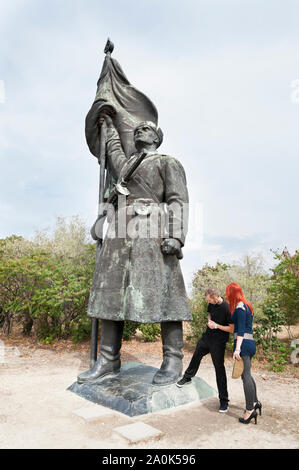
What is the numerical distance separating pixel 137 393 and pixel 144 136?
311cm

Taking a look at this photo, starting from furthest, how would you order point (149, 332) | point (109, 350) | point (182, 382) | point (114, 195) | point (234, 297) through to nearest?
point (149, 332)
point (114, 195)
point (109, 350)
point (182, 382)
point (234, 297)

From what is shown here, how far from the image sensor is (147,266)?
4.29 metres

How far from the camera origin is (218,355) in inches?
153

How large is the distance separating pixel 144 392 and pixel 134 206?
2.12 metres

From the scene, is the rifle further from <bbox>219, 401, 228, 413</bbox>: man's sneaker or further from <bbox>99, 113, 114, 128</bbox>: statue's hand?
<bbox>219, 401, 228, 413</bbox>: man's sneaker

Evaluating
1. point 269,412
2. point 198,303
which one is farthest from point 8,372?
point 198,303

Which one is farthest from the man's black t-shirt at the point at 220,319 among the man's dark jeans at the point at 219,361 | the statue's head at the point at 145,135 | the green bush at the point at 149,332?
the green bush at the point at 149,332

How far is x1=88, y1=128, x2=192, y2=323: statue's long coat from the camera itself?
421 cm

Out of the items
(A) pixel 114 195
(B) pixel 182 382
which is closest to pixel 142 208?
(A) pixel 114 195

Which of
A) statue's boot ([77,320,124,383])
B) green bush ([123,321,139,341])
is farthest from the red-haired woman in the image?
green bush ([123,321,139,341])

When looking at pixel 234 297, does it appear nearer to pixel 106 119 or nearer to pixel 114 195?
pixel 114 195

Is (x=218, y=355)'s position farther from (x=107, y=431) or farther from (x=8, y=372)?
(x=8, y=372)

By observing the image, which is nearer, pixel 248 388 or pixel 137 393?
pixel 248 388

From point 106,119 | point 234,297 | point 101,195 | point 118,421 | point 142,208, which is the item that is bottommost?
point 118,421
